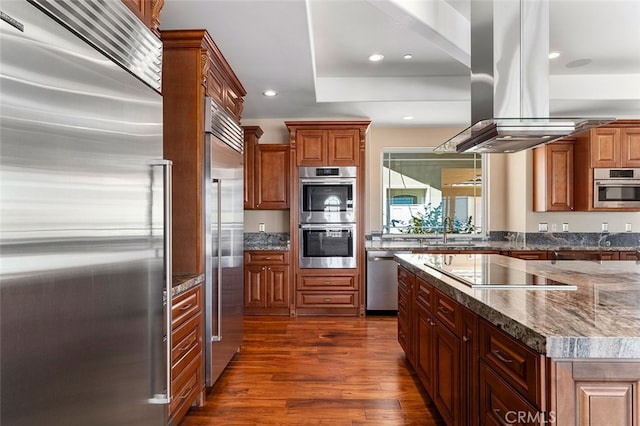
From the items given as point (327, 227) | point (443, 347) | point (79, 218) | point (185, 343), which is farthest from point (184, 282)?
point (327, 227)

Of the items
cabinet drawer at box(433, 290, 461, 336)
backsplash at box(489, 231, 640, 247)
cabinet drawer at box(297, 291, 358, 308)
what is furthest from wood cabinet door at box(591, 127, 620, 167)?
cabinet drawer at box(433, 290, 461, 336)

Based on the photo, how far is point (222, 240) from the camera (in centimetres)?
291

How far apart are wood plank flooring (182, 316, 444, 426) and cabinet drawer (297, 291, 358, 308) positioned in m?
0.63

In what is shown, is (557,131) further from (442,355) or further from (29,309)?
(29,309)

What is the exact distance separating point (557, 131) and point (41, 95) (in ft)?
7.81

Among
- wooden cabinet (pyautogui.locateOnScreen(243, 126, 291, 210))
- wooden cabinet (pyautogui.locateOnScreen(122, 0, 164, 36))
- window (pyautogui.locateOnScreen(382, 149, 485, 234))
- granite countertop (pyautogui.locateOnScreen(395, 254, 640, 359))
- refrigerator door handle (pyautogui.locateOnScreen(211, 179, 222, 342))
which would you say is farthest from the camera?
window (pyautogui.locateOnScreen(382, 149, 485, 234))

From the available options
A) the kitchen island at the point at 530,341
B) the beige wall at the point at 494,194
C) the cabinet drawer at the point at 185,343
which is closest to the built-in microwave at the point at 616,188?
the beige wall at the point at 494,194

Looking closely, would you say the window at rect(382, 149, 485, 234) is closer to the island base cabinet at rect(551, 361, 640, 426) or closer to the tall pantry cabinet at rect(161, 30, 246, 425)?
the tall pantry cabinet at rect(161, 30, 246, 425)

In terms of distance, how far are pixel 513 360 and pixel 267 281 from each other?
149 inches

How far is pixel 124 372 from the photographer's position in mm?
1291

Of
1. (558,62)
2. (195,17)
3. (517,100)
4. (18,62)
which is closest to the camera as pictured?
(18,62)

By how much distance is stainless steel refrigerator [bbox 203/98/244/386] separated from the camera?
8.77 ft

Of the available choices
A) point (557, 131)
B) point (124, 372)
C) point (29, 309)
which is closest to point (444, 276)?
point (557, 131)

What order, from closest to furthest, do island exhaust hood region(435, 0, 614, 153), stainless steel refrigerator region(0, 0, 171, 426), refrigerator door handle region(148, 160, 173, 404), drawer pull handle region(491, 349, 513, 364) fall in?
stainless steel refrigerator region(0, 0, 171, 426) < drawer pull handle region(491, 349, 513, 364) < refrigerator door handle region(148, 160, 173, 404) < island exhaust hood region(435, 0, 614, 153)
